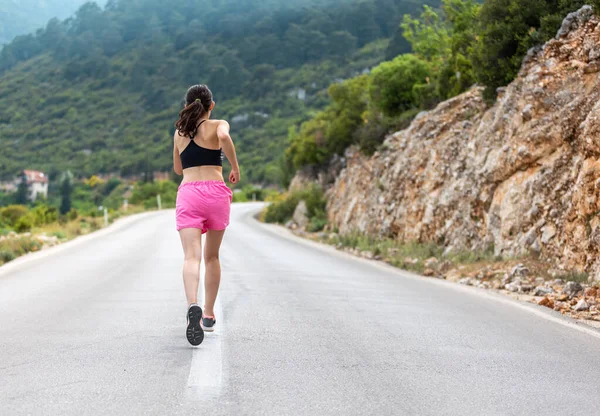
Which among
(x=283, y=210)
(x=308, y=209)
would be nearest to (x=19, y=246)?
(x=308, y=209)

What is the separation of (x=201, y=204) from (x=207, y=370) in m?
1.61

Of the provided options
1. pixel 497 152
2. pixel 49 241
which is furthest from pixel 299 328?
pixel 49 241

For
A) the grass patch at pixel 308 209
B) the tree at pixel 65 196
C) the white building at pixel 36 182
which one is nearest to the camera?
the grass patch at pixel 308 209

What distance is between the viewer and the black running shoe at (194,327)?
5534 millimetres

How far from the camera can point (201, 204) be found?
596 centimetres

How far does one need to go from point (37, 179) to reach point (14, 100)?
49.1 m

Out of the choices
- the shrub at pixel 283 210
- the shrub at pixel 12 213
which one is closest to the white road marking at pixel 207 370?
the shrub at pixel 283 210

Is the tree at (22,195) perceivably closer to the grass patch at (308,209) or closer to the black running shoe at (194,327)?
the grass patch at (308,209)

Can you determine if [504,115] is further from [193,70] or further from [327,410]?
[193,70]

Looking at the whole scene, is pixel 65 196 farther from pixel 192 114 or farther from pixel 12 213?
pixel 192 114

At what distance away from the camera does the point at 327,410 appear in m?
4.05

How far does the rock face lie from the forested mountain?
82123 millimetres

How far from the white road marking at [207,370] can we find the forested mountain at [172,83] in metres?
96.6

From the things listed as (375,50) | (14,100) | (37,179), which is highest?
(375,50)
